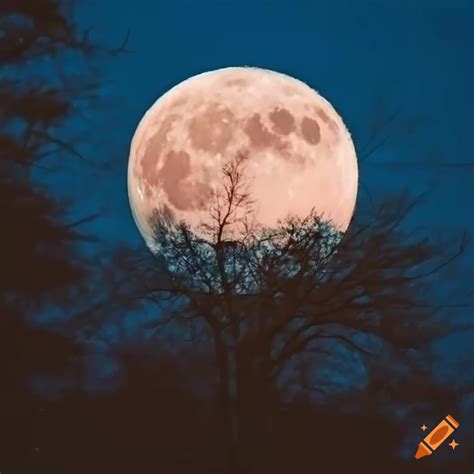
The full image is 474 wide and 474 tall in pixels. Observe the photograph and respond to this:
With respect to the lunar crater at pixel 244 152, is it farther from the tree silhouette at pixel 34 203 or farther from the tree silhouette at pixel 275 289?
the tree silhouette at pixel 34 203

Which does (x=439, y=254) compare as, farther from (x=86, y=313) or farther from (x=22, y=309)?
(x=22, y=309)

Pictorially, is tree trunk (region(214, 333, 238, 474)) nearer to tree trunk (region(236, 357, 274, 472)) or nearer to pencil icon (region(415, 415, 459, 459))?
tree trunk (region(236, 357, 274, 472))

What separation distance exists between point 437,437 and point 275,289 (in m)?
0.56

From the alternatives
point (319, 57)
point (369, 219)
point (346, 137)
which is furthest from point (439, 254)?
point (319, 57)

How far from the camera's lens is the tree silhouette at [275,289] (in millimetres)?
2330

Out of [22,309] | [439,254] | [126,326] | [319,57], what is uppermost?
[319,57]

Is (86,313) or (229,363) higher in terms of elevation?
(86,313)

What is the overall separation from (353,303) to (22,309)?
849 mm

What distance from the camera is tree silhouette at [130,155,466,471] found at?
2.33m

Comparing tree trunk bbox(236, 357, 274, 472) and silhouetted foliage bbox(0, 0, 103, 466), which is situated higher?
silhouetted foliage bbox(0, 0, 103, 466)

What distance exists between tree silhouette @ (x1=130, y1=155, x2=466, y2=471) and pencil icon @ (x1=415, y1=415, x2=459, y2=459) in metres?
0.21

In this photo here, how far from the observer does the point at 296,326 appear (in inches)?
93.3

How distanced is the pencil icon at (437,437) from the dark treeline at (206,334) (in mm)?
19

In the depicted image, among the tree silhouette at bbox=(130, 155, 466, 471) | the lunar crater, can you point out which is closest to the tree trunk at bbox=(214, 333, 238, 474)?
the tree silhouette at bbox=(130, 155, 466, 471)
